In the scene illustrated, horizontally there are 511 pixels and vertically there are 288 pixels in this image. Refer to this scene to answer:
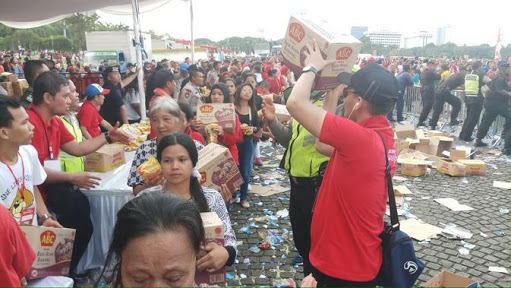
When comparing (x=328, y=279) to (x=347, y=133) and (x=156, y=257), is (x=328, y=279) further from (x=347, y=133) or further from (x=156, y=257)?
(x=156, y=257)

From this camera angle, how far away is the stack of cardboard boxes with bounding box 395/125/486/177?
7648 mm

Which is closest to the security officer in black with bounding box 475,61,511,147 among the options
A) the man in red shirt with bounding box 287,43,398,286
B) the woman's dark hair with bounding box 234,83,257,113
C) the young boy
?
the woman's dark hair with bounding box 234,83,257,113

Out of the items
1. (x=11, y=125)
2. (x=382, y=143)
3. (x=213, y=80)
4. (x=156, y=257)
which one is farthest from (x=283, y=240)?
(x=213, y=80)

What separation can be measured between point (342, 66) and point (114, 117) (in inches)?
227

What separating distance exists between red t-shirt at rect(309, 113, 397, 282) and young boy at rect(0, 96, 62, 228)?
80.1 inches

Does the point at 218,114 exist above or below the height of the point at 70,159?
above

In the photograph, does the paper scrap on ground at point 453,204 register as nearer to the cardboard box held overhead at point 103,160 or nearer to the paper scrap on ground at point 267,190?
the paper scrap on ground at point 267,190

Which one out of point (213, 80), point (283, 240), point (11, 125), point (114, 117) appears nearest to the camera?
point (11, 125)

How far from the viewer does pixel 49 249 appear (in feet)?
8.19

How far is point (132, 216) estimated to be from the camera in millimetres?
1413

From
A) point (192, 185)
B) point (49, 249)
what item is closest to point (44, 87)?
point (49, 249)

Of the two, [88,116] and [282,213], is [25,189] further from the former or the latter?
[282,213]

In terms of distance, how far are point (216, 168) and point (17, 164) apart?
5.07ft

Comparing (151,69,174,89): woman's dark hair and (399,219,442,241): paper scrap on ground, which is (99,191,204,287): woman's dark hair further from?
(151,69,174,89): woman's dark hair
